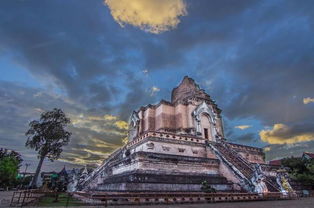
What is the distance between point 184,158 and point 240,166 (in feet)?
18.1

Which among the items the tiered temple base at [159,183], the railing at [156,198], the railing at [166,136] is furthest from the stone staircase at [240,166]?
the railing at [156,198]

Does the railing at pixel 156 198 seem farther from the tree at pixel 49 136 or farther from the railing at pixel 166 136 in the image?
the tree at pixel 49 136

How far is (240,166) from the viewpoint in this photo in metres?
18.2

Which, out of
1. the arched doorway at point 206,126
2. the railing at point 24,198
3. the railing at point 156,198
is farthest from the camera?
the arched doorway at point 206,126

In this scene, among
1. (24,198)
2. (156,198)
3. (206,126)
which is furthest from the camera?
(206,126)

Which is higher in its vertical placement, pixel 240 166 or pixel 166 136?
pixel 166 136

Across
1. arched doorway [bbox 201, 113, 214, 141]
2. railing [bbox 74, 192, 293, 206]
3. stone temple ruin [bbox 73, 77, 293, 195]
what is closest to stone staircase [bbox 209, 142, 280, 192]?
stone temple ruin [bbox 73, 77, 293, 195]

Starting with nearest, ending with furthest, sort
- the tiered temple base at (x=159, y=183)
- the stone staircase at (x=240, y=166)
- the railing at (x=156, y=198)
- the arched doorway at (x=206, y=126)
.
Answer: the railing at (x=156, y=198) < the tiered temple base at (x=159, y=183) < the stone staircase at (x=240, y=166) < the arched doorway at (x=206, y=126)

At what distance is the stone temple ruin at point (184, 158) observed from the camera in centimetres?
1441

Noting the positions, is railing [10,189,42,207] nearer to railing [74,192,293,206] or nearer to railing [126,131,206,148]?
railing [74,192,293,206]

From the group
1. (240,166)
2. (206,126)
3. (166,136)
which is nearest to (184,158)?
(166,136)

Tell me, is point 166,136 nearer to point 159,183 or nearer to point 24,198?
point 159,183

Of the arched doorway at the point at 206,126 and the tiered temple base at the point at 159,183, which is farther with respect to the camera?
the arched doorway at the point at 206,126

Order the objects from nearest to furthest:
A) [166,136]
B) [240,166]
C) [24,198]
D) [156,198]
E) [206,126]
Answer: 1. [24,198]
2. [156,198]
3. [240,166]
4. [166,136]
5. [206,126]
